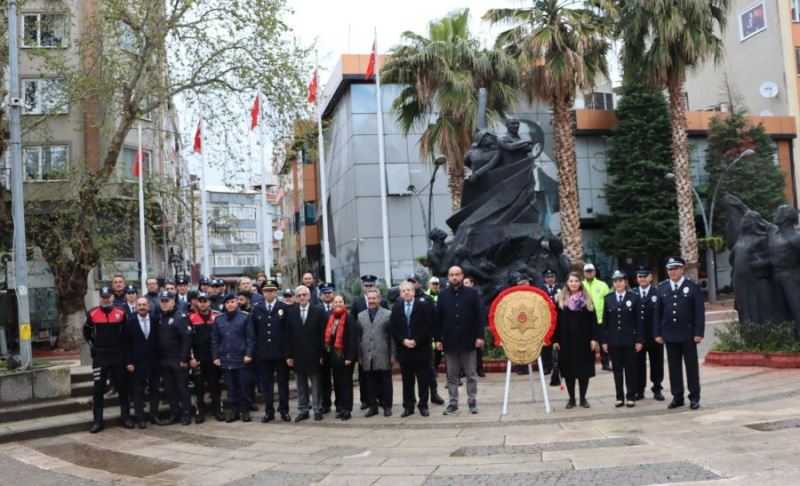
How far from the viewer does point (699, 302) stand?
995 centimetres

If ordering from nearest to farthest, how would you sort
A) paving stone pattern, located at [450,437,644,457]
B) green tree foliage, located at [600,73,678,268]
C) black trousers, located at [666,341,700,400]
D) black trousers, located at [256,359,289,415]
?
1. paving stone pattern, located at [450,437,644,457]
2. black trousers, located at [666,341,700,400]
3. black trousers, located at [256,359,289,415]
4. green tree foliage, located at [600,73,678,268]

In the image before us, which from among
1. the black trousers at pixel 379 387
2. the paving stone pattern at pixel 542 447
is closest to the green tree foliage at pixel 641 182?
the black trousers at pixel 379 387

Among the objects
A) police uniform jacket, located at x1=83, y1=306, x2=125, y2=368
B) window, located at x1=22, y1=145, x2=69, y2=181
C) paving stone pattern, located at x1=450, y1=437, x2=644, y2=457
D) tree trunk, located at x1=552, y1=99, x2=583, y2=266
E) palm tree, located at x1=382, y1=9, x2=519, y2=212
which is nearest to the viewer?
paving stone pattern, located at x1=450, y1=437, x2=644, y2=457

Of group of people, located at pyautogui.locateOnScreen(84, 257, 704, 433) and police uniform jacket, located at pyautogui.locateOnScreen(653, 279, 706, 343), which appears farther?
group of people, located at pyautogui.locateOnScreen(84, 257, 704, 433)

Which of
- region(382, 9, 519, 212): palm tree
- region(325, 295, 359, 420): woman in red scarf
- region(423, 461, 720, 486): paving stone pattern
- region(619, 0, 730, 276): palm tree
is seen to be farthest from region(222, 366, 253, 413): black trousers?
region(619, 0, 730, 276): palm tree

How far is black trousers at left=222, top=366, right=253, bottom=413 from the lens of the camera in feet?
36.6

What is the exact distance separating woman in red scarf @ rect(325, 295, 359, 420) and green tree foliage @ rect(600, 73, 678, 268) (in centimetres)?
3210

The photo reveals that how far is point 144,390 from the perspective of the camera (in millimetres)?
11250

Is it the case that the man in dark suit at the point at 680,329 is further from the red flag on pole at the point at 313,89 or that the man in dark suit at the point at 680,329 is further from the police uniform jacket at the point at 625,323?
the red flag on pole at the point at 313,89

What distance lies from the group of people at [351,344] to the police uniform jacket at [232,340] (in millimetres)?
15

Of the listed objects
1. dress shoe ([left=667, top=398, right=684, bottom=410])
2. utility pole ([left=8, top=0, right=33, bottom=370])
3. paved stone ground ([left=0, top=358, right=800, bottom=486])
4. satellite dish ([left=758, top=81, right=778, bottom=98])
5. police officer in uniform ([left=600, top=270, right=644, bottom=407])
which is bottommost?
paved stone ground ([left=0, top=358, right=800, bottom=486])

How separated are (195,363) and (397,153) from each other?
28470 millimetres

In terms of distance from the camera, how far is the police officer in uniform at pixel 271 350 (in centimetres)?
1097

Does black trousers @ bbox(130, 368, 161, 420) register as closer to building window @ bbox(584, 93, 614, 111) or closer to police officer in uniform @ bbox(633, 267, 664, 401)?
police officer in uniform @ bbox(633, 267, 664, 401)
